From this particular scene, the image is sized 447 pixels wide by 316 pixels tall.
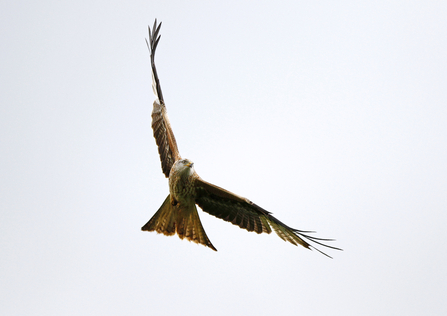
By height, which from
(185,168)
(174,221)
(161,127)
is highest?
(161,127)

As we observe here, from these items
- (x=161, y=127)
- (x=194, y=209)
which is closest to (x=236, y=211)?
(x=194, y=209)

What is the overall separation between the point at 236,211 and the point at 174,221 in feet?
3.34

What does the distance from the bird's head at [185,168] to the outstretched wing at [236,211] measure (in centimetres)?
22

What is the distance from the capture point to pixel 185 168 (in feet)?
23.4

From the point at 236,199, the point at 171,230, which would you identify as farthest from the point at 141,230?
the point at 236,199

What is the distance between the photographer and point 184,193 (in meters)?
7.25

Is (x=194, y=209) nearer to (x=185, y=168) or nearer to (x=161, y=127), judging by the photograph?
(x=185, y=168)

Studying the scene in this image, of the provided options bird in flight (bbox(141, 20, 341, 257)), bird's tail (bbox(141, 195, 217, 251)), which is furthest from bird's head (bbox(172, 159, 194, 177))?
bird's tail (bbox(141, 195, 217, 251))

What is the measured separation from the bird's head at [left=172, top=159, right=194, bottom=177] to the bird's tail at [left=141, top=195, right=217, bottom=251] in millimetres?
606

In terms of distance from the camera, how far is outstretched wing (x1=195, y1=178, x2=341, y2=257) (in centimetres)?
727

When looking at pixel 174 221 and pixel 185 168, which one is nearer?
pixel 185 168

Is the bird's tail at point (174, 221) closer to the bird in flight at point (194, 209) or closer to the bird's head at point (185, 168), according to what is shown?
the bird in flight at point (194, 209)

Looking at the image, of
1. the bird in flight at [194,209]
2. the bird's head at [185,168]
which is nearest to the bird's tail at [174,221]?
the bird in flight at [194,209]

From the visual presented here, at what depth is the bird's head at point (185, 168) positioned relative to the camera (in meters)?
7.12
